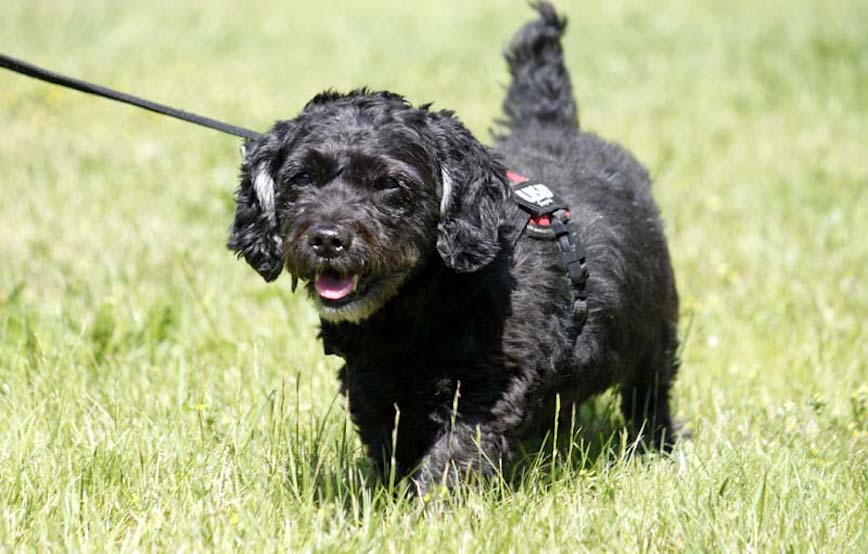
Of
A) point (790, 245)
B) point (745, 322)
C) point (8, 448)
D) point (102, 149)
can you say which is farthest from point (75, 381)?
point (102, 149)

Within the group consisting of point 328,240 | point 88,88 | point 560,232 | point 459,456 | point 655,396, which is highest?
point 88,88

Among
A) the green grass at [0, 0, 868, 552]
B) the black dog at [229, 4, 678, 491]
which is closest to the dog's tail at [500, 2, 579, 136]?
the green grass at [0, 0, 868, 552]

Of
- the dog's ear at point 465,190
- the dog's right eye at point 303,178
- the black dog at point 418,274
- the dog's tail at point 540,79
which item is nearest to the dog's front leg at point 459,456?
the black dog at point 418,274

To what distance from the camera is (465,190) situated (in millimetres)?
3857

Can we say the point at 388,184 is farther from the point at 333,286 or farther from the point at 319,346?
the point at 319,346

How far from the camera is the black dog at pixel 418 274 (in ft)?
12.1

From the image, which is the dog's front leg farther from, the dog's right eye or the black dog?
the dog's right eye

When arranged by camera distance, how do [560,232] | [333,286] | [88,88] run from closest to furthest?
[333,286]
[560,232]
[88,88]

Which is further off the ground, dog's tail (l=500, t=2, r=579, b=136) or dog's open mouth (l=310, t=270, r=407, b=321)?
dog's tail (l=500, t=2, r=579, b=136)

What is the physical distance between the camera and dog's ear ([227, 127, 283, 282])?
13.0ft

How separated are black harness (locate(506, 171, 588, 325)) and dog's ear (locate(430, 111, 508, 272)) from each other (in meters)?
0.18

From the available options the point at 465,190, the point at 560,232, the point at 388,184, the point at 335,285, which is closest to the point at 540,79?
the point at 560,232

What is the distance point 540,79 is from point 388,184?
198 centimetres

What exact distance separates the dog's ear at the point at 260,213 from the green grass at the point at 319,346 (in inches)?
20.9
